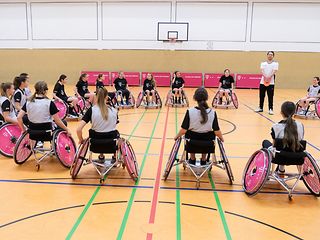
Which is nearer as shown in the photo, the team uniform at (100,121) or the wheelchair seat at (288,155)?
the wheelchair seat at (288,155)

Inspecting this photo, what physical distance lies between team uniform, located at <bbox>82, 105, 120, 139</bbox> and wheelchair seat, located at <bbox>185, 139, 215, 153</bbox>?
0.99 meters

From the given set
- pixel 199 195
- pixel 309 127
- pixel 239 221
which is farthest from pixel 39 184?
pixel 309 127

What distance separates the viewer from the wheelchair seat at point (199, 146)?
4.59 metres

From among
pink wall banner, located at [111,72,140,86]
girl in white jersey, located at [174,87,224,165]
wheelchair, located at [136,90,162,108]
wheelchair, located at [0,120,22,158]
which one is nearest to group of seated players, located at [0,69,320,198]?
girl in white jersey, located at [174,87,224,165]

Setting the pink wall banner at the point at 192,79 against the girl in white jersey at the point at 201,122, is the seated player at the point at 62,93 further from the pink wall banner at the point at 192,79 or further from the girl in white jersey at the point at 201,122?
the pink wall banner at the point at 192,79

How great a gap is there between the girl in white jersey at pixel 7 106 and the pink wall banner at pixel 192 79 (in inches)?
531

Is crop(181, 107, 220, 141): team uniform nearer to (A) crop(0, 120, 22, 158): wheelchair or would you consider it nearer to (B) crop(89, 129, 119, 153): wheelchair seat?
(B) crop(89, 129, 119, 153): wheelchair seat

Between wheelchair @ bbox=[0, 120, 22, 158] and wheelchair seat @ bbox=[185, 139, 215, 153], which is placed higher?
wheelchair seat @ bbox=[185, 139, 215, 153]

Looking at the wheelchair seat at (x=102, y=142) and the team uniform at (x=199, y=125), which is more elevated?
the team uniform at (x=199, y=125)

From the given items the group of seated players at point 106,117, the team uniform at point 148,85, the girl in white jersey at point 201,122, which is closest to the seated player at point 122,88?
the team uniform at point 148,85

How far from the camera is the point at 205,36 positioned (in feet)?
61.8

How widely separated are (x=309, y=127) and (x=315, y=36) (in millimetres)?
11673

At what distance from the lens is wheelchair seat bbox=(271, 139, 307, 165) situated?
163 inches

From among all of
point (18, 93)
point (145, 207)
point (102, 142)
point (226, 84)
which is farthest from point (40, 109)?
point (226, 84)
